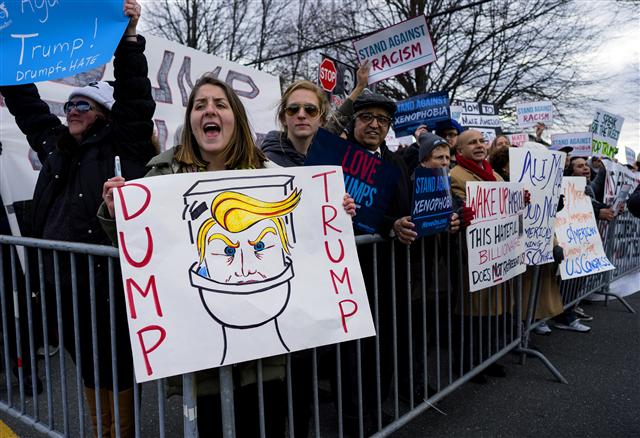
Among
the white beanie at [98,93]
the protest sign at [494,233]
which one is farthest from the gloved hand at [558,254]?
the white beanie at [98,93]

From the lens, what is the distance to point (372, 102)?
304 cm

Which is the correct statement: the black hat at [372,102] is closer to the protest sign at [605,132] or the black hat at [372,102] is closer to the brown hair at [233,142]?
the brown hair at [233,142]

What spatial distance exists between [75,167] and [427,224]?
1.86 meters

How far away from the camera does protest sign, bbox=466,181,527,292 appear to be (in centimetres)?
315

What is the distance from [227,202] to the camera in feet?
5.94

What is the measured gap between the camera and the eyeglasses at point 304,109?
281 centimetres

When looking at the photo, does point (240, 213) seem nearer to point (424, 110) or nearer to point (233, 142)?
point (233, 142)

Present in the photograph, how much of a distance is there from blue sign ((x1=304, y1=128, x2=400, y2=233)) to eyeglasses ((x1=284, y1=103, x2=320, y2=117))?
1.83ft

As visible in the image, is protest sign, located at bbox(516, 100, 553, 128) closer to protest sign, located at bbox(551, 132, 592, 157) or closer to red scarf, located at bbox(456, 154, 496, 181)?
protest sign, located at bbox(551, 132, 592, 157)

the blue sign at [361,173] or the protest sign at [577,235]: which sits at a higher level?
the blue sign at [361,173]

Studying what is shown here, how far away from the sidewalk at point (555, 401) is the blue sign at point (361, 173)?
4.84 ft

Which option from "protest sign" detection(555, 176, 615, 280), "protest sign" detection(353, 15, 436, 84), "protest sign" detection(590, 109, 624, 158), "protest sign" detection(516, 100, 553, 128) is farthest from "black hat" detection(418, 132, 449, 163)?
"protest sign" detection(516, 100, 553, 128)

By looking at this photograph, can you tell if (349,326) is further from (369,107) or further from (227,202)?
(369,107)

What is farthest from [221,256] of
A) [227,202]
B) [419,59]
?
[419,59]
